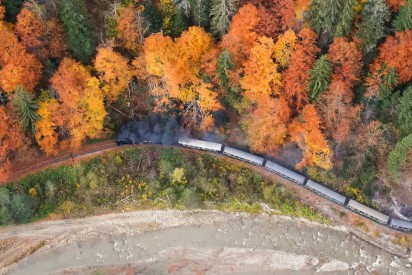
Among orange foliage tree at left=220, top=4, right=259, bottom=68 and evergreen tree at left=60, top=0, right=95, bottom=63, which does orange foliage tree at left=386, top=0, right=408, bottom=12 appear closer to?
orange foliage tree at left=220, top=4, right=259, bottom=68

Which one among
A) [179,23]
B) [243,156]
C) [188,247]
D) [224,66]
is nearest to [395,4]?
[224,66]

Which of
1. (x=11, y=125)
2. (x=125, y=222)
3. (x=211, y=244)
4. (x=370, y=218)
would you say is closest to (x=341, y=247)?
(x=370, y=218)

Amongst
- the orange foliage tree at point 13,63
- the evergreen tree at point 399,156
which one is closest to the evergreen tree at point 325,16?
the evergreen tree at point 399,156

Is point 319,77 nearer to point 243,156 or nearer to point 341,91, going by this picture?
point 341,91

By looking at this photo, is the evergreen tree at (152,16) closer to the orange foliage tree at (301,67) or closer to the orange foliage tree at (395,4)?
the orange foliage tree at (301,67)

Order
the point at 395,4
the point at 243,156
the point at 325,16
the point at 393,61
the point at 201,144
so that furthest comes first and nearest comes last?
the point at 201,144, the point at 243,156, the point at 395,4, the point at 393,61, the point at 325,16
